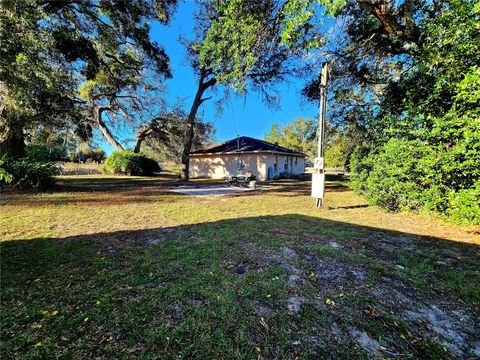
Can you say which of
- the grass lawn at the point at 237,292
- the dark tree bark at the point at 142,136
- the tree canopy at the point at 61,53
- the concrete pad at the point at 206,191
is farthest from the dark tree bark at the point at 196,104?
the grass lawn at the point at 237,292

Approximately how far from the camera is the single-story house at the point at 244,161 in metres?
18.3

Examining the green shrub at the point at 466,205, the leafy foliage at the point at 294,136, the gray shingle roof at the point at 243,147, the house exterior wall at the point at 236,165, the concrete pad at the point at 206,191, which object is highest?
the leafy foliage at the point at 294,136

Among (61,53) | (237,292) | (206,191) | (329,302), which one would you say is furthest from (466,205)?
(61,53)

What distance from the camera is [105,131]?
1994 centimetres

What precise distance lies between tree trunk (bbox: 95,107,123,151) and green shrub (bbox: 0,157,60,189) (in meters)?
11.7

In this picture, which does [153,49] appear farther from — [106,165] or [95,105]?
[106,165]

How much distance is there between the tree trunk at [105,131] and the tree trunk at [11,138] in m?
10.9

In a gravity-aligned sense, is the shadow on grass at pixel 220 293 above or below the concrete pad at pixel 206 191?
below

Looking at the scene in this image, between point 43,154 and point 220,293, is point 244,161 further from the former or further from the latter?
point 220,293

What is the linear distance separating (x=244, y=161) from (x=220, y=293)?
16.9 meters

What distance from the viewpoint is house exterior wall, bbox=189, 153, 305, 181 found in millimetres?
18234

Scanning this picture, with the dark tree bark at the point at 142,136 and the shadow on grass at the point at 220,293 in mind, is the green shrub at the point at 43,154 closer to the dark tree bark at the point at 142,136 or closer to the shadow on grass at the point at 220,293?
the shadow on grass at the point at 220,293

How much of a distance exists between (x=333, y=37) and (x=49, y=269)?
920cm

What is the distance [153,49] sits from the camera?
39.8 feet
